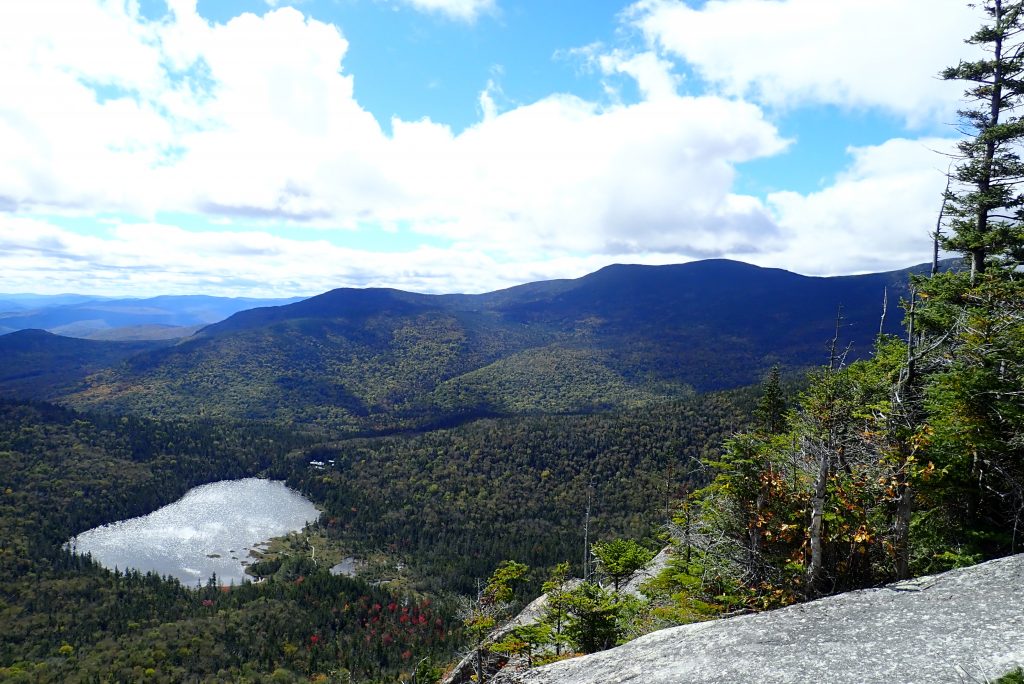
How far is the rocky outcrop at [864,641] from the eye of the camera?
10.2 meters

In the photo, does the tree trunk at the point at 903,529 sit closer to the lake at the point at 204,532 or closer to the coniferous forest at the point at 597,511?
the coniferous forest at the point at 597,511

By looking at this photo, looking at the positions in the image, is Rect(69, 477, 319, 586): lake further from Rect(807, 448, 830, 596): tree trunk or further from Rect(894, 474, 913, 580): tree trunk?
Rect(894, 474, 913, 580): tree trunk

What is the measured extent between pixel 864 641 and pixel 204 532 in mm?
191088

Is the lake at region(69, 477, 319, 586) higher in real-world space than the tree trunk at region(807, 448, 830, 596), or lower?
lower

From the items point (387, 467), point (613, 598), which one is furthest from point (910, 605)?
Result: point (387, 467)

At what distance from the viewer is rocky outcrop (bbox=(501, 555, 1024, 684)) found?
10.2 meters

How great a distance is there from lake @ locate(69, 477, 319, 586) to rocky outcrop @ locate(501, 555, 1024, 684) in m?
145

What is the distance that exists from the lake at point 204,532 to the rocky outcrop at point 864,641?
14547 centimetres

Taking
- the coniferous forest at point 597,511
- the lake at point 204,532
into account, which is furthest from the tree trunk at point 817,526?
the lake at point 204,532

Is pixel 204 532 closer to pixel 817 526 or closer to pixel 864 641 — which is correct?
pixel 817 526

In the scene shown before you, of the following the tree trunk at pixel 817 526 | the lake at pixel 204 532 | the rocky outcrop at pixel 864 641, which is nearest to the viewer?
the rocky outcrop at pixel 864 641

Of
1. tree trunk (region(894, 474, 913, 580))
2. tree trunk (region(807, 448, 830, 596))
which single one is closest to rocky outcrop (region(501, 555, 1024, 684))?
tree trunk (region(894, 474, 913, 580))

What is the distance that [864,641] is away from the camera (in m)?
11.3

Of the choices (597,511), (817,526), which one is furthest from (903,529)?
(597,511)
